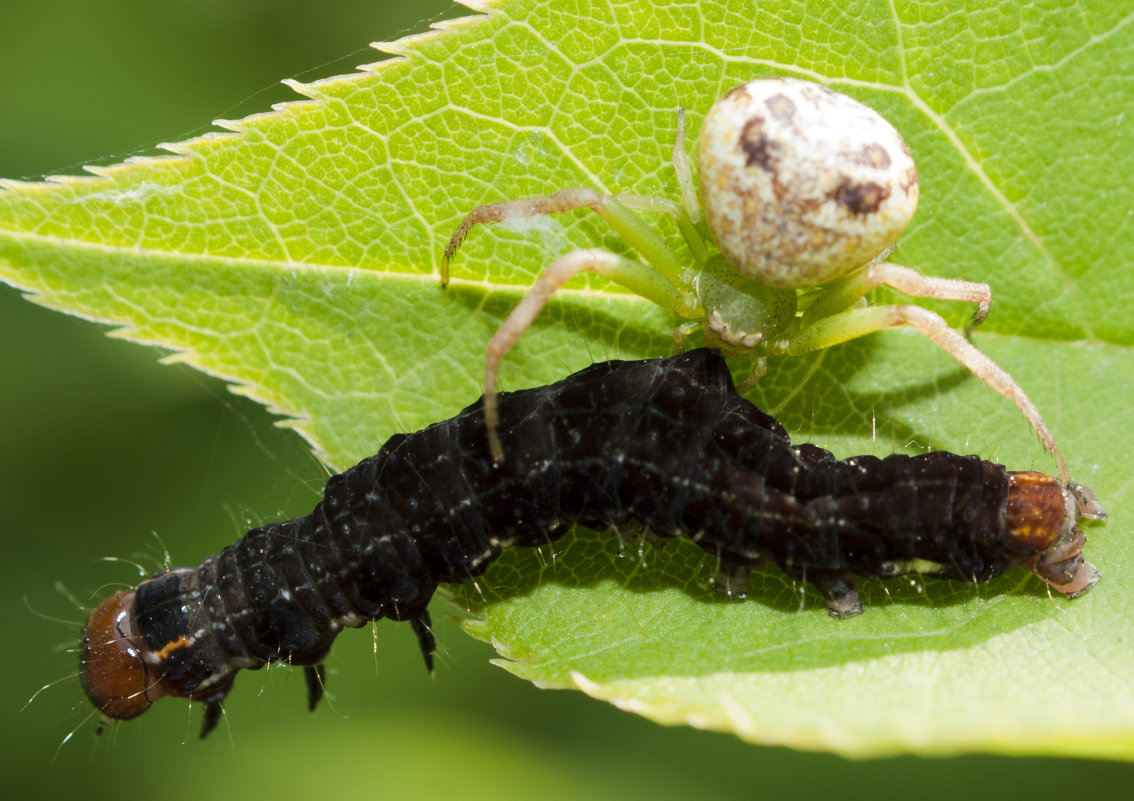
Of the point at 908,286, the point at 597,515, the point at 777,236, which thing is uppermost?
the point at 777,236

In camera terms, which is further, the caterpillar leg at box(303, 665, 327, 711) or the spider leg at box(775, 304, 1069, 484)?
the caterpillar leg at box(303, 665, 327, 711)

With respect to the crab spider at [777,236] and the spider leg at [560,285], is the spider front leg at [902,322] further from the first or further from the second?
the spider leg at [560,285]

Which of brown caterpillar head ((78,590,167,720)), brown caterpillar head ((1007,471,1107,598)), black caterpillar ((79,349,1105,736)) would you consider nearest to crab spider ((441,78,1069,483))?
brown caterpillar head ((1007,471,1107,598))

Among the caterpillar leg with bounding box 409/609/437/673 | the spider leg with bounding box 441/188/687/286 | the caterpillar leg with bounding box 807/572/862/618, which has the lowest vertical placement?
the caterpillar leg with bounding box 409/609/437/673

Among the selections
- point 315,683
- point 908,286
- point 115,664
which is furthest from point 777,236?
point 115,664

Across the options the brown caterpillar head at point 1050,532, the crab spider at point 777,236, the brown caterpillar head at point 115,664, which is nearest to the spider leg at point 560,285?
the crab spider at point 777,236

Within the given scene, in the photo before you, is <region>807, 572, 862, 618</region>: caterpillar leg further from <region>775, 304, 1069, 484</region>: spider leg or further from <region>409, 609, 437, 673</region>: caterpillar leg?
<region>409, 609, 437, 673</region>: caterpillar leg

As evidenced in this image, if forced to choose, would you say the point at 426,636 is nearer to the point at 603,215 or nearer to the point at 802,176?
the point at 603,215

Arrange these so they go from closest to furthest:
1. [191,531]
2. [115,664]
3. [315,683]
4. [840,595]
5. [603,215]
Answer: [840,595] → [603,215] → [115,664] → [315,683] → [191,531]
